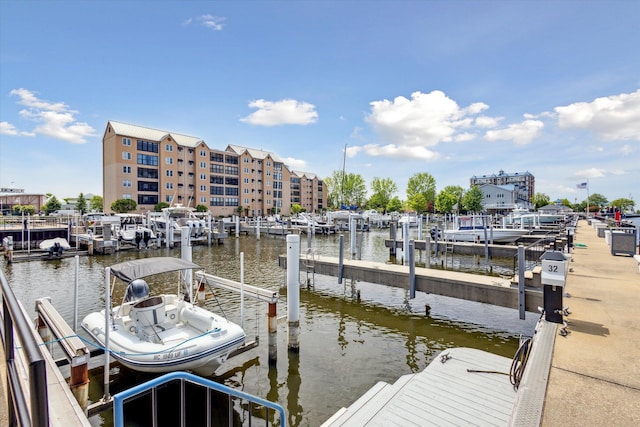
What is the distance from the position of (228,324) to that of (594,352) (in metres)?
7.08

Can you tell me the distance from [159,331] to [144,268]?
5.38 ft

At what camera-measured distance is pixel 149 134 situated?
190ft

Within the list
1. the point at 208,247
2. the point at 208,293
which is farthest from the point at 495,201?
the point at 208,293

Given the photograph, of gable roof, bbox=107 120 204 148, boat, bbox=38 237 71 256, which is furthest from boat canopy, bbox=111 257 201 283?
gable roof, bbox=107 120 204 148

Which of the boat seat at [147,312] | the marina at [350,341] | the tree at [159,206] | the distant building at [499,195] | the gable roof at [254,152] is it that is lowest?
the marina at [350,341]

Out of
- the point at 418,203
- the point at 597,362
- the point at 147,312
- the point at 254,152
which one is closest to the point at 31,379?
the point at 597,362

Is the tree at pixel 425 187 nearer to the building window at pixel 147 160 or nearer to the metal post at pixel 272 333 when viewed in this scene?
the building window at pixel 147 160

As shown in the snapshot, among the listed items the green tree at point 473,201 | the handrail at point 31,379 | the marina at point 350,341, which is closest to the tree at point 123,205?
the marina at point 350,341

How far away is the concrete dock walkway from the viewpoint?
11.6 feet

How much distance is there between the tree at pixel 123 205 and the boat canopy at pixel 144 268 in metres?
46.9

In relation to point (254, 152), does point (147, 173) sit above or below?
below

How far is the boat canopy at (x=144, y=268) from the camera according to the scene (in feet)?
26.6

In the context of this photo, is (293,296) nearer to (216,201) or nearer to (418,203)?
(216,201)

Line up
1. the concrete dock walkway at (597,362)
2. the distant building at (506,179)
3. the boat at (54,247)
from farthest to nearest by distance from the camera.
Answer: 1. the distant building at (506,179)
2. the boat at (54,247)
3. the concrete dock walkway at (597,362)
